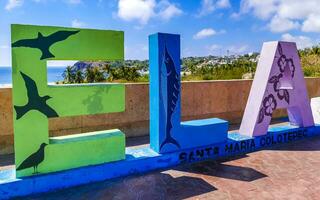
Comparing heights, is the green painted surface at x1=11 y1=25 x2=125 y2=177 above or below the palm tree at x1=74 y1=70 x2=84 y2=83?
below

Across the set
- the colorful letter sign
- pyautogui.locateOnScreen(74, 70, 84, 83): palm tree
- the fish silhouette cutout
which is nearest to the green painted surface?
the fish silhouette cutout

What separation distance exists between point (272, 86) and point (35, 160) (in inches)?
187

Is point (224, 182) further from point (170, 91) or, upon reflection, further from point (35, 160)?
point (35, 160)

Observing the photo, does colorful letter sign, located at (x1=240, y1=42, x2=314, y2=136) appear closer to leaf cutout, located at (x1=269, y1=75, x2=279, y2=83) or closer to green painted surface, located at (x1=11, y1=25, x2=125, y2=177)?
leaf cutout, located at (x1=269, y1=75, x2=279, y2=83)

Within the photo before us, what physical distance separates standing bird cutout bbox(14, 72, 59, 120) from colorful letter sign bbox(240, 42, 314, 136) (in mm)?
4007

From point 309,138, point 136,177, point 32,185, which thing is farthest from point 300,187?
point 32,185

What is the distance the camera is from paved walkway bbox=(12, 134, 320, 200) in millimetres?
3951

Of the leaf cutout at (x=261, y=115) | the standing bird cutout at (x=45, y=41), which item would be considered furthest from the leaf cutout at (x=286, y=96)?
the standing bird cutout at (x=45, y=41)

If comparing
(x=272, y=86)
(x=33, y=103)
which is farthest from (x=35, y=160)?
(x=272, y=86)

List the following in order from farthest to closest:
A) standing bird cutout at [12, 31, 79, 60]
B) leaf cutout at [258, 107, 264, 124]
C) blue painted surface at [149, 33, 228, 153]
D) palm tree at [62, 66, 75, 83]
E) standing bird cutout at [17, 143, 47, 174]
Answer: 1. palm tree at [62, 66, 75, 83]
2. leaf cutout at [258, 107, 264, 124]
3. blue painted surface at [149, 33, 228, 153]
4. standing bird cutout at [17, 143, 47, 174]
5. standing bird cutout at [12, 31, 79, 60]

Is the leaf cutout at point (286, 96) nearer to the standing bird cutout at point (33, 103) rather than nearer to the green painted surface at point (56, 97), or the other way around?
the green painted surface at point (56, 97)

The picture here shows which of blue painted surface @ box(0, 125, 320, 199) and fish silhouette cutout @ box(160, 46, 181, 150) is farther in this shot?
fish silhouette cutout @ box(160, 46, 181, 150)

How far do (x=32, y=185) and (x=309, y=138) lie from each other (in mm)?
6018

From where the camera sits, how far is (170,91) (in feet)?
16.1
